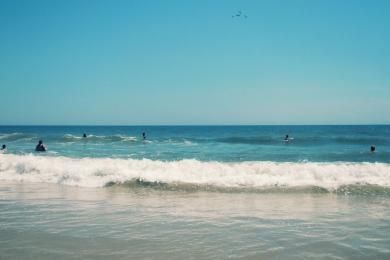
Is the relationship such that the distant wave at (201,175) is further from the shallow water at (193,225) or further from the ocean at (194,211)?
the shallow water at (193,225)

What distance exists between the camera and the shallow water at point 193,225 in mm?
6738

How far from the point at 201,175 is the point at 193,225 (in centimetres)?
685

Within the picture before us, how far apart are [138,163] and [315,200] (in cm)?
883

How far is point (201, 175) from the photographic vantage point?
15242mm

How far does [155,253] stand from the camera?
6.63m

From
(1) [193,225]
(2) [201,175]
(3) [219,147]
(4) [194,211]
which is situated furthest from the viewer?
(3) [219,147]

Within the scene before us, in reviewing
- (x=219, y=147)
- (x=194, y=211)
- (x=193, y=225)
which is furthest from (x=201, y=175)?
(x=219, y=147)

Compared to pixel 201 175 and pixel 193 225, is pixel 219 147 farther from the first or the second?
pixel 193 225

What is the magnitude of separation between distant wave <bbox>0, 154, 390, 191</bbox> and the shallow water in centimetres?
156

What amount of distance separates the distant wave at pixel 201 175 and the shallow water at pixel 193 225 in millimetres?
1556

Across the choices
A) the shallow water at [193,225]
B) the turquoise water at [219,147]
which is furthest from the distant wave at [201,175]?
the turquoise water at [219,147]

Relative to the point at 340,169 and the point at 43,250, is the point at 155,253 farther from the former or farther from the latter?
the point at 340,169

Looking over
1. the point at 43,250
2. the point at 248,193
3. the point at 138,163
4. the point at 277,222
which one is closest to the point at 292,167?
the point at 248,193

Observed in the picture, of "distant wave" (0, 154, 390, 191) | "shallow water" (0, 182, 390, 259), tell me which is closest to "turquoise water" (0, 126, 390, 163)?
"distant wave" (0, 154, 390, 191)
